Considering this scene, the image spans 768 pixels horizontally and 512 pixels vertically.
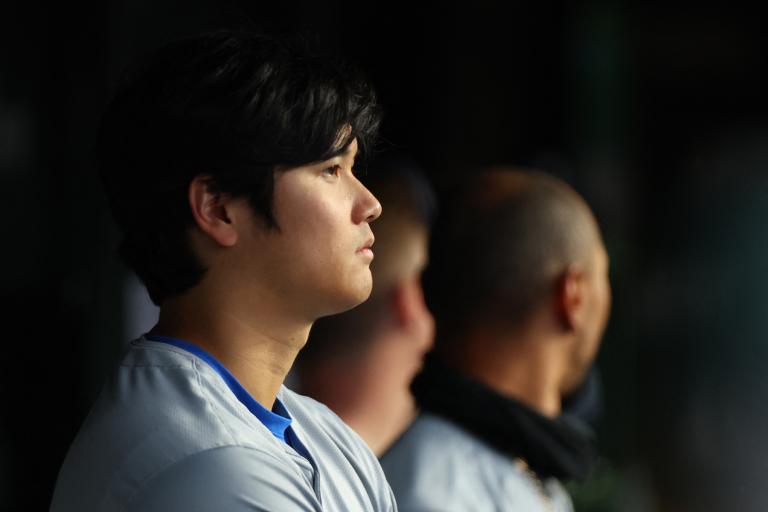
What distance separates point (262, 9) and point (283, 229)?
148 inches

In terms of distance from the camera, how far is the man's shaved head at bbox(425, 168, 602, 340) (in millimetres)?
2531

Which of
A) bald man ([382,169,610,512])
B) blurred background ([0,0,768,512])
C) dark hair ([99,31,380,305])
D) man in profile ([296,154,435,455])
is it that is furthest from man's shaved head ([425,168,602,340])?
blurred background ([0,0,768,512])

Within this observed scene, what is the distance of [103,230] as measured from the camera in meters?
4.65

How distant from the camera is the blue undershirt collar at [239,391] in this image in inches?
58.9

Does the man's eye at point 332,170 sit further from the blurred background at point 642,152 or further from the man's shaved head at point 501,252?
the blurred background at point 642,152

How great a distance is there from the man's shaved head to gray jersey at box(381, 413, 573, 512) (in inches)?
8.3

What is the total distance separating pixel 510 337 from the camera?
2529 millimetres

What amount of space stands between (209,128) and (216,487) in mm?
409

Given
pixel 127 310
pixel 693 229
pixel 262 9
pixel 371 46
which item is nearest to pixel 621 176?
pixel 693 229

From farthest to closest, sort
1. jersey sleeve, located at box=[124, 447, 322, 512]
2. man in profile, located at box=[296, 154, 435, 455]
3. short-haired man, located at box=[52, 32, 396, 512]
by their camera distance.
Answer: man in profile, located at box=[296, 154, 435, 455] → short-haired man, located at box=[52, 32, 396, 512] → jersey sleeve, located at box=[124, 447, 322, 512]

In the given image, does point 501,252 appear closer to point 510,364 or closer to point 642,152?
point 510,364

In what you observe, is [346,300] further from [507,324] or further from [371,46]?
[371,46]

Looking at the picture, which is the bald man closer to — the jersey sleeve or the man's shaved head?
the man's shaved head

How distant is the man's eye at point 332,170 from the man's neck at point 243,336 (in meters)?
0.18
